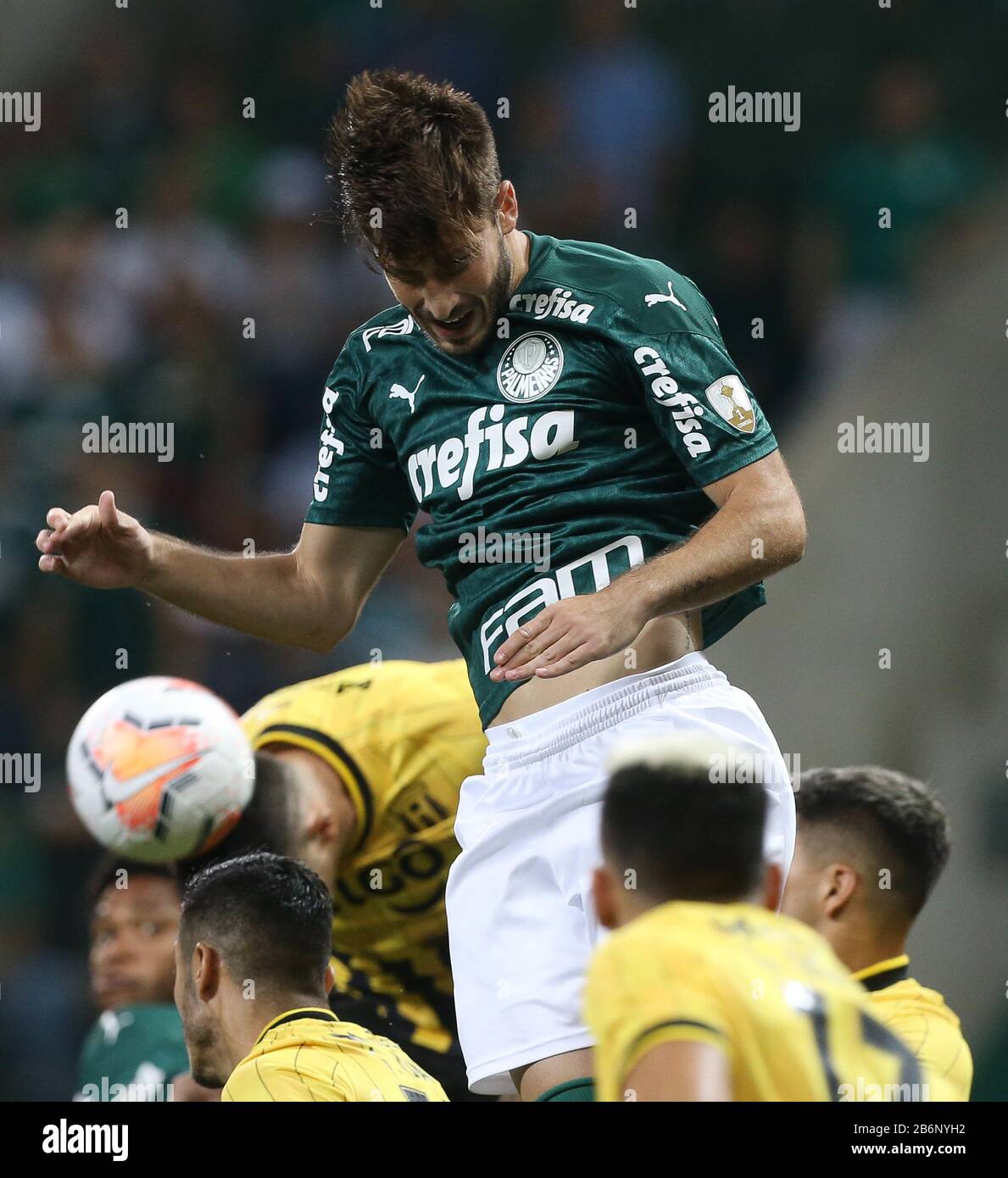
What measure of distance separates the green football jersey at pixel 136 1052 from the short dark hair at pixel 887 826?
6.25 feet

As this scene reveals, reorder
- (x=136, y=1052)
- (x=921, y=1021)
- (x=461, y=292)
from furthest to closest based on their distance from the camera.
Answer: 1. (x=136, y=1052)
2. (x=921, y=1021)
3. (x=461, y=292)

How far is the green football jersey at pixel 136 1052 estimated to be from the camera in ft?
15.5

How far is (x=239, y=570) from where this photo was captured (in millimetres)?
3326

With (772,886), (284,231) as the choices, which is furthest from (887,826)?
(284,231)

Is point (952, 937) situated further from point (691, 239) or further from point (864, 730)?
point (691, 239)

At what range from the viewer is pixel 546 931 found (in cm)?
274

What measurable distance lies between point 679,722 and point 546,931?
405 millimetres

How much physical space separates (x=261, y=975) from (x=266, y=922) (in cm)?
11

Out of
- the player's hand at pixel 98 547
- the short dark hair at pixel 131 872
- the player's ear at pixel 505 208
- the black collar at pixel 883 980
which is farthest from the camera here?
the short dark hair at pixel 131 872

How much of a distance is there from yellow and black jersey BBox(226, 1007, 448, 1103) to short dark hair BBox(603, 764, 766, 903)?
1154mm

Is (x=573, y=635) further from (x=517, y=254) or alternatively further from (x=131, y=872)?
(x=131, y=872)

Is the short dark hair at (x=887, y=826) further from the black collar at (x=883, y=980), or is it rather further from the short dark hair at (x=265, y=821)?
the short dark hair at (x=265, y=821)

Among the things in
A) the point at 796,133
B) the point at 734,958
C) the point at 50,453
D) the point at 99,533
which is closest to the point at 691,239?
the point at 796,133

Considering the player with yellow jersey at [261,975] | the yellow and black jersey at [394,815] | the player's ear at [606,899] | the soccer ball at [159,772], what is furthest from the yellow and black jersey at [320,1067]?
the player's ear at [606,899]
